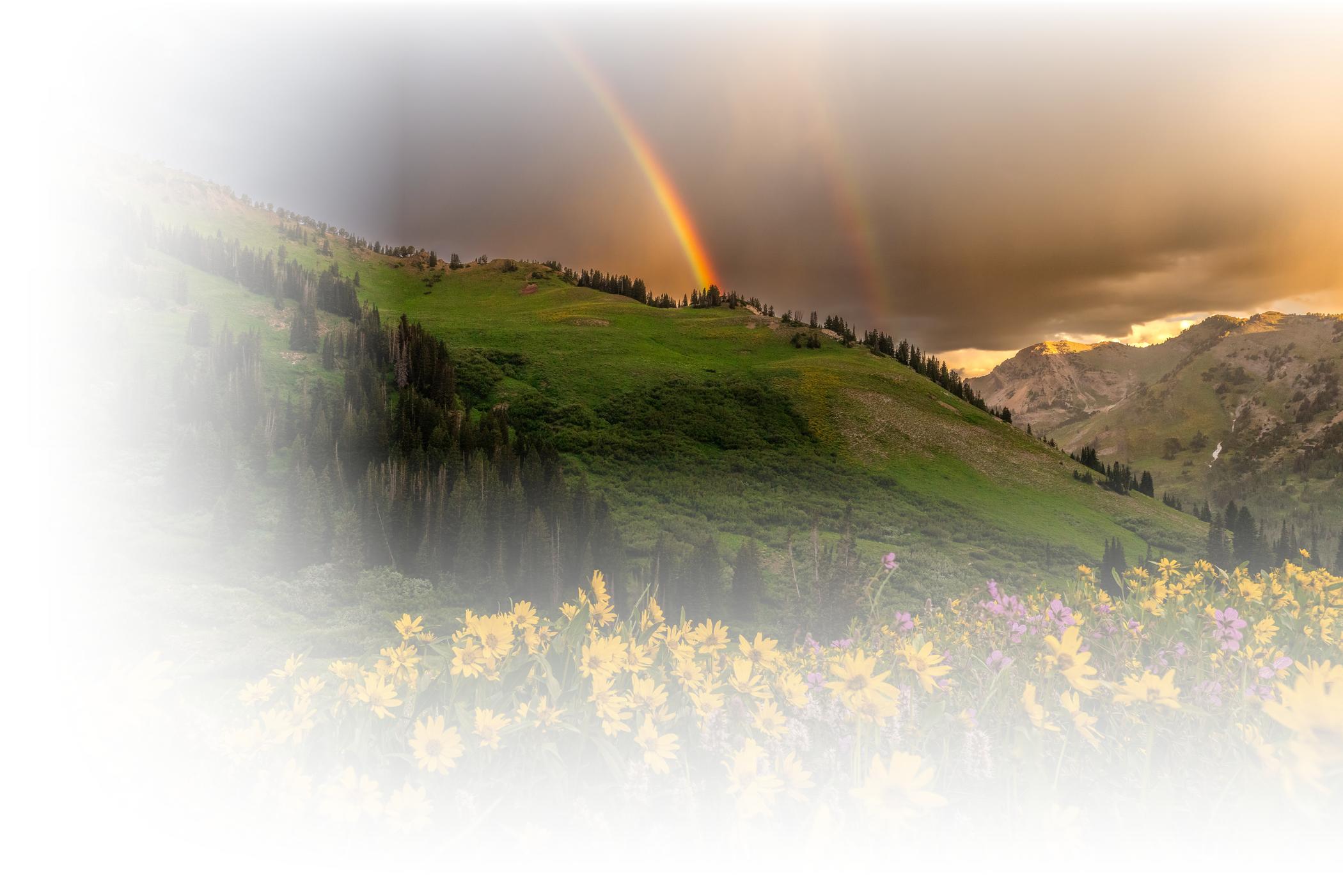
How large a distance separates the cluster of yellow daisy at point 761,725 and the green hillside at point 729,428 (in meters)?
38.5

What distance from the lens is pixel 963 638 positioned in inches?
185

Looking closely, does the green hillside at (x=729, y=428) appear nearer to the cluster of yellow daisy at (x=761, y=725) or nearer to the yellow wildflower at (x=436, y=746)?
the cluster of yellow daisy at (x=761, y=725)

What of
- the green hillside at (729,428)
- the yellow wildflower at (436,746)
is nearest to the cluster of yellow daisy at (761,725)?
the yellow wildflower at (436,746)

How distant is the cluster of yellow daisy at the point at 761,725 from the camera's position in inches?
103

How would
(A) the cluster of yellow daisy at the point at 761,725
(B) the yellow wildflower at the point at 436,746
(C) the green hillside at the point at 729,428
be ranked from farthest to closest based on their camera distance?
1. (C) the green hillside at the point at 729,428
2. (B) the yellow wildflower at the point at 436,746
3. (A) the cluster of yellow daisy at the point at 761,725

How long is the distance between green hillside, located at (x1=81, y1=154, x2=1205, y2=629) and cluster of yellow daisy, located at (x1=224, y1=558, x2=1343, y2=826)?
38486mm

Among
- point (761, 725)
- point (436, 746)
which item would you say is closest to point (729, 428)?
point (761, 725)

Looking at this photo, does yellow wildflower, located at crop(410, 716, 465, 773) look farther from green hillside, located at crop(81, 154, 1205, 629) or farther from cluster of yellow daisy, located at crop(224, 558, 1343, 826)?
green hillside, located at crop(81, 154, 1205, 629)

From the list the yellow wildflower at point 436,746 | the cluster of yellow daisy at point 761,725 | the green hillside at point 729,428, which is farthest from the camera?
the green hillside at point 729,428

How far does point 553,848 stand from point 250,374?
6623 cm

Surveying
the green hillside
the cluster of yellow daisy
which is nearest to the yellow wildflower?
the cluster of yellow daisy

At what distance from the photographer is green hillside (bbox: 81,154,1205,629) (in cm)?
6950

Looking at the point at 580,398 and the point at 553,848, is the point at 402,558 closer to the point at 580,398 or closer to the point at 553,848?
the point at 553,848

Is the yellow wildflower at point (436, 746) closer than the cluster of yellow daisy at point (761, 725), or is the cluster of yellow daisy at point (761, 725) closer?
the cluster of yellow daisy at point (761, 725)
